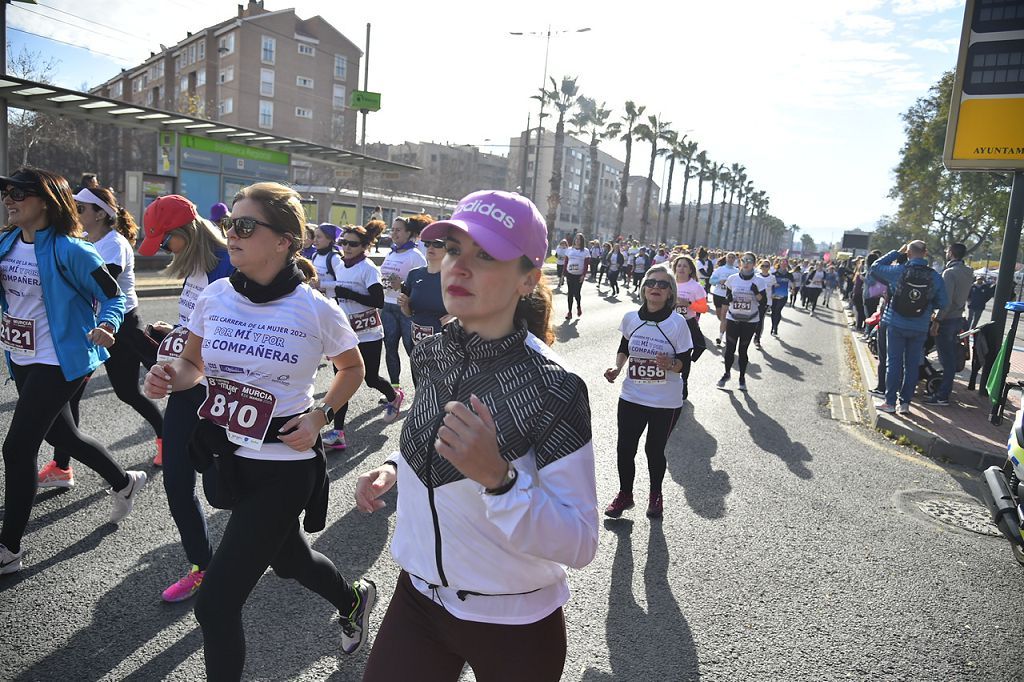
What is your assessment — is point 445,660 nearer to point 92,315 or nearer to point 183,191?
point 92,315

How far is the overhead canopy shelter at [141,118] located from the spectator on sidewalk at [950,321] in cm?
1627

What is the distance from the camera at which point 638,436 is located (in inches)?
198

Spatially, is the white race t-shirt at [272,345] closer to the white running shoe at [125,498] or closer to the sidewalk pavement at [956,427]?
the white running shoe at [125,498]

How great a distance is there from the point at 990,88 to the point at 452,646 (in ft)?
38.3

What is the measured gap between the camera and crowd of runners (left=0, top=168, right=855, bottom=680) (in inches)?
64.9

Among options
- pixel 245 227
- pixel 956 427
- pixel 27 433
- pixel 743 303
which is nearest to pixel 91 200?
pixel 27 433

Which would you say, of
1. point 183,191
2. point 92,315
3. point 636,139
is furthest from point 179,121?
point 636,139

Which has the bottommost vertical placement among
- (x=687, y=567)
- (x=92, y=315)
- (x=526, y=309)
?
(x=687, y=567)

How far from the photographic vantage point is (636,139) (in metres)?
52.4

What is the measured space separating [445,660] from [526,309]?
1054mm

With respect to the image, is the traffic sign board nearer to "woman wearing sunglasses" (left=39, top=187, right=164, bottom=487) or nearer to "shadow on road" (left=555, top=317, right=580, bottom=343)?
"shadow on road" (left=555, top=317, right=580, bottom=343)

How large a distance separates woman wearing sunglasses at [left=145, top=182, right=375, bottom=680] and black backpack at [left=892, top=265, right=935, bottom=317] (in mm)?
7830

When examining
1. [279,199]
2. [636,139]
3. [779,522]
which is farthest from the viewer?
[636,139]

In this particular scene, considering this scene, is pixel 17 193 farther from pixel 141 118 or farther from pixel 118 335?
pixel 141 118
